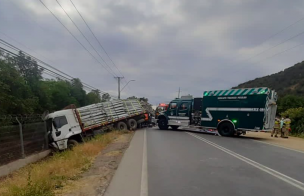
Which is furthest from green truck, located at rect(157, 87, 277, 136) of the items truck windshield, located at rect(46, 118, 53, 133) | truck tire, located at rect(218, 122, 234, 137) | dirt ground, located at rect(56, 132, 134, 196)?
dirt ground, located at rect(56, 132, 134, 196)

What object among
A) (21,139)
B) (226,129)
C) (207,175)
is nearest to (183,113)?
(226,129)

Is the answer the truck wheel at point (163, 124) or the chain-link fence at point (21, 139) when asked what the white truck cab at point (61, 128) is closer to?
the chain-link fence at point (21, 139)

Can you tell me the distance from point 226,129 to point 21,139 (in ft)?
42.0

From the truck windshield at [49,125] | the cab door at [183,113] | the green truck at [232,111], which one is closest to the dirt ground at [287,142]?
the green truck at [232,111]

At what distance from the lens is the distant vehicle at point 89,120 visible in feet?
55.7

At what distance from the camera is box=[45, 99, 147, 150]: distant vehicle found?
668 inches

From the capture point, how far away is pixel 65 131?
17078 mm

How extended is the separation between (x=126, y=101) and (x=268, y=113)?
478 inches

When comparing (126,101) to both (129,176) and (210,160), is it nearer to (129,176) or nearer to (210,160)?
(210,160)

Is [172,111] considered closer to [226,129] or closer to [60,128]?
[226,129]

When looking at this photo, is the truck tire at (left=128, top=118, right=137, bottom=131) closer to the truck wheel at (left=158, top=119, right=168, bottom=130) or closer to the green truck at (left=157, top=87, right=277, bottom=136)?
the truck wheel at (left=158, top=119, right=168, bottom=130)

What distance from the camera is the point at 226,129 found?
1805 centimetres

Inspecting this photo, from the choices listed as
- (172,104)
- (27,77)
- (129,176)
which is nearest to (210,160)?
(129,176)

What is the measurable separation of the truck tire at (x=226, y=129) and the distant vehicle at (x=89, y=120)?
8061 mm
